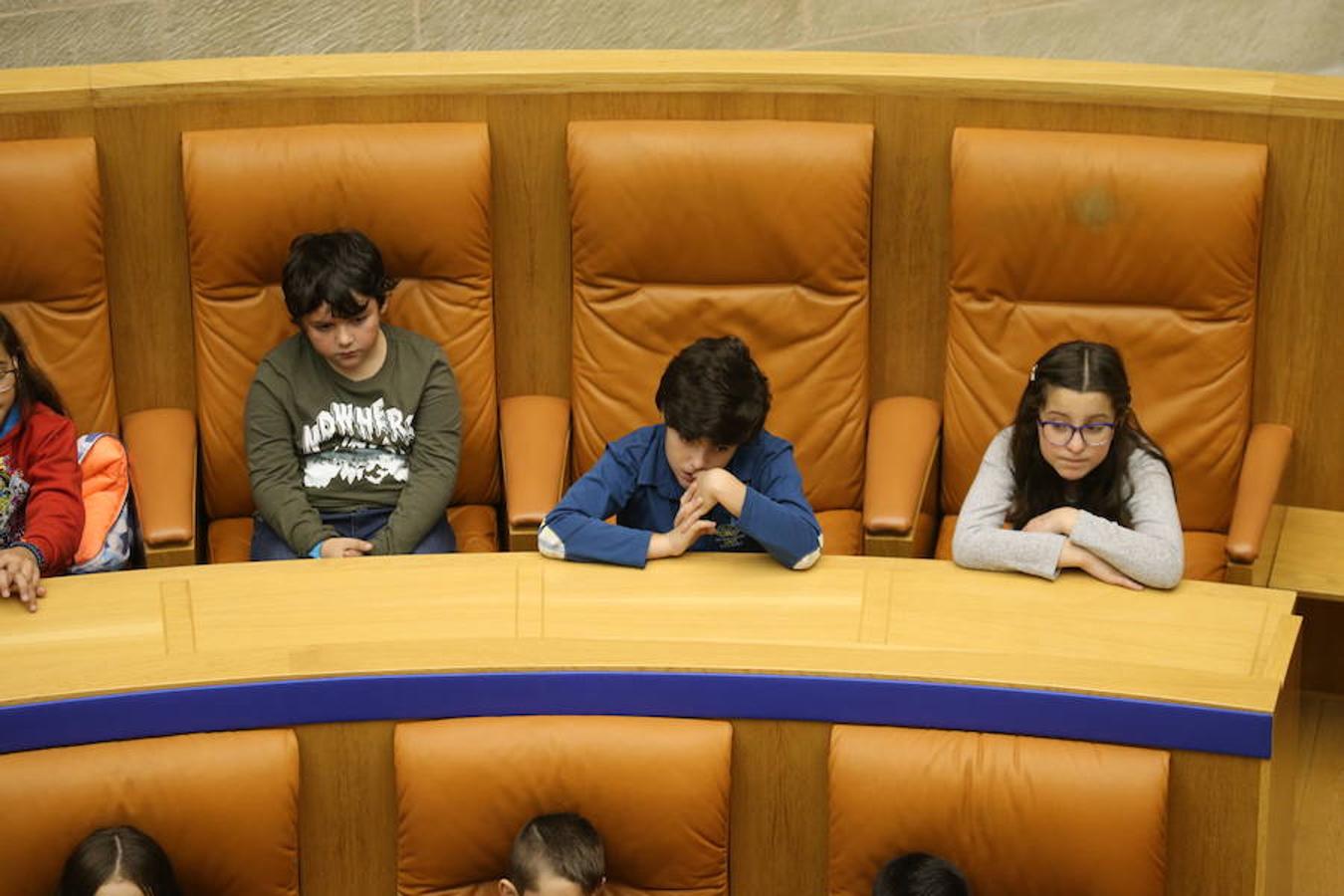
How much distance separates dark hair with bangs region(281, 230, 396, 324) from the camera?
10.0 ft

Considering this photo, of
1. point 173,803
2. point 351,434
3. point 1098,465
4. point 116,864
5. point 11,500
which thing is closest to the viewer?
point 116,864

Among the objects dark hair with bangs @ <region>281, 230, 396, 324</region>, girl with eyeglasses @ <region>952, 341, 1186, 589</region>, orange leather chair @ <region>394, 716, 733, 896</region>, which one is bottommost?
orange leather chair @ <region>394, 716, 733, 896</region>

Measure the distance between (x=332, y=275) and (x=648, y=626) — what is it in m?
0.88

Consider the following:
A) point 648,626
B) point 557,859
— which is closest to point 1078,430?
point 648,626

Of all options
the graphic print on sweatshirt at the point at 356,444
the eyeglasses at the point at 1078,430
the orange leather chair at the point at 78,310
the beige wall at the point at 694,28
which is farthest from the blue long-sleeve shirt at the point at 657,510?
the beige wall at the point at 694,28

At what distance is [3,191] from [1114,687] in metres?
2.02

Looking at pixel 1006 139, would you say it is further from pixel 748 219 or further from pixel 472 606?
pixel 472 606

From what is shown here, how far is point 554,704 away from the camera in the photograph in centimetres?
252

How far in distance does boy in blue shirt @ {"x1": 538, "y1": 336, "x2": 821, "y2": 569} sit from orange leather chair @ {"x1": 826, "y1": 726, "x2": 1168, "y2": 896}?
1.19ft

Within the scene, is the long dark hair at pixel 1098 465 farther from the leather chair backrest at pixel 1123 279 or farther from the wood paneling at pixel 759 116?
the wood paneling at pixel 759 116

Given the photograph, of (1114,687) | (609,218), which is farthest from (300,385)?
(1114,687)

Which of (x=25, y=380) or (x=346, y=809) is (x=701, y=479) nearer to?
(x=346, y=809)

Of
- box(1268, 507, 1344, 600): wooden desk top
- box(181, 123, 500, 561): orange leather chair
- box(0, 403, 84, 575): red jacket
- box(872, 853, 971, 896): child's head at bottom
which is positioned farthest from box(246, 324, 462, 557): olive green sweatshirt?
box(1268, 507, 1344, 600): wooden desk top

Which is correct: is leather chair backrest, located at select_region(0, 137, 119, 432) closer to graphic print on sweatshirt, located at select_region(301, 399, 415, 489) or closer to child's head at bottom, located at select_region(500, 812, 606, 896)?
graphic print on sweatshirt, located at select_region(301, 399, 415, 489)
